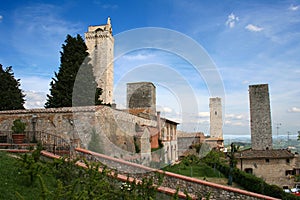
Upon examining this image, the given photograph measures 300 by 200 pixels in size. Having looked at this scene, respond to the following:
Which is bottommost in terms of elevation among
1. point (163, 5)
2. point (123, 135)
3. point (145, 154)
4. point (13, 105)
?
point (145, 154)

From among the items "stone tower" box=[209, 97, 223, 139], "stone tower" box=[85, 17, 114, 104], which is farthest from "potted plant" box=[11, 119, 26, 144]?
"stone tower" box=[209, 97, 223, 139]

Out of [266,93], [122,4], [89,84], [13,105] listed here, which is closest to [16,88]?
[13,105]

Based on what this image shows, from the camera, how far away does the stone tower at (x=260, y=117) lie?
27.5 meters

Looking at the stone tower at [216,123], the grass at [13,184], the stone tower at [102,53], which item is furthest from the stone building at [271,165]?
the stone tower at [102,53]

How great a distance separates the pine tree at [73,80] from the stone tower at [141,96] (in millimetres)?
6011

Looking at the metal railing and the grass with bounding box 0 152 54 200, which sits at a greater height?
the metal railing

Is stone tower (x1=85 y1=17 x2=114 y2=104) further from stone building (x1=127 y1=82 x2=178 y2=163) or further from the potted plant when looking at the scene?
the potted plant

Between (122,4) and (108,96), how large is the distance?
25513mm

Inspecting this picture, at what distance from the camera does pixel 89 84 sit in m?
19.4

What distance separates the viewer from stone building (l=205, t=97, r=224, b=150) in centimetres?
3850

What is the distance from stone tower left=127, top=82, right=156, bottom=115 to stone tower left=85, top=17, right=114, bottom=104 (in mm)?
10375

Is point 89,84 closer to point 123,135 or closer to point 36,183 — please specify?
point 123,135

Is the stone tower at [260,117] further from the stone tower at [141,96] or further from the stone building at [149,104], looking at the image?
the stone tower at [141,96]

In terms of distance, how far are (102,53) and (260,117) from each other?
69.5ft
